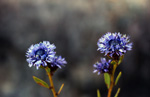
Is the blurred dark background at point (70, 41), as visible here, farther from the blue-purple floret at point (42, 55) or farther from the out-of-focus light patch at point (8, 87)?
the blue-purple floret at point (42, 55)

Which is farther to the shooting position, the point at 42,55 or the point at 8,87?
the point at 8,87

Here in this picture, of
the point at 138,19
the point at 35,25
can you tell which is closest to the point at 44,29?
the point at 35,25

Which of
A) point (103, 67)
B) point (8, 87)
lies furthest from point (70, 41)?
point (103, 67)

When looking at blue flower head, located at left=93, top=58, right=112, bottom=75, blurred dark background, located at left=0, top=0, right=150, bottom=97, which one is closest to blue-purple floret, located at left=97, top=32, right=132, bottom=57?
blue flower head, located at left=93, top=58, right=112, bottom=75

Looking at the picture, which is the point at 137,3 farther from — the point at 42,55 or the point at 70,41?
the point at 42,55

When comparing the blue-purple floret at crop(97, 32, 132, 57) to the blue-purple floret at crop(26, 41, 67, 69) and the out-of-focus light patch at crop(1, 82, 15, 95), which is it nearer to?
the blue-purple floret at crop(26, 41, 67, 69)

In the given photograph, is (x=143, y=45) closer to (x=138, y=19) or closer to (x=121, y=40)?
(x=138, y=19)
